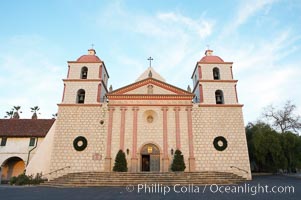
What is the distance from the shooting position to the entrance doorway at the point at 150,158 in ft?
62.5

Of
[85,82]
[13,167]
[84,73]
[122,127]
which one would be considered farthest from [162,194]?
[13,167]

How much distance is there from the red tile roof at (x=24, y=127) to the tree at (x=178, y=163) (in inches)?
624

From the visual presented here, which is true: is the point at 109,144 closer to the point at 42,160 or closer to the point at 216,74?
the point at 42,160

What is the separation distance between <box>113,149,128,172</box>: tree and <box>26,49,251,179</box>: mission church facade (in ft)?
2.64

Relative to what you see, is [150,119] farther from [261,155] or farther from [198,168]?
[261,155]

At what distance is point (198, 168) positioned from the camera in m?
18.6

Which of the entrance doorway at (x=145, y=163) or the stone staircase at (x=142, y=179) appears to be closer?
the stone staircase at (x=142, y=179)

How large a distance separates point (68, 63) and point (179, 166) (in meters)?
15.8

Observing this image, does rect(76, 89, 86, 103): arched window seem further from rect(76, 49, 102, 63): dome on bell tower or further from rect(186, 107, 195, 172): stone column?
rect(186, 107, 195, 172): stone column

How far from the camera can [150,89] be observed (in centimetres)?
2131

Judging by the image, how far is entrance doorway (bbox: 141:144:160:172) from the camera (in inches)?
750

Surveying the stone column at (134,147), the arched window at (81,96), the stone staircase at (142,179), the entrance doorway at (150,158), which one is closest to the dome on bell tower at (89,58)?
the arched window at (81,96)

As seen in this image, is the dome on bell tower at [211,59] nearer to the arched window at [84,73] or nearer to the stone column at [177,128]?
the stone column at [177,128]

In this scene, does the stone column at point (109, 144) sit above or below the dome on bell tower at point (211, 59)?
below
